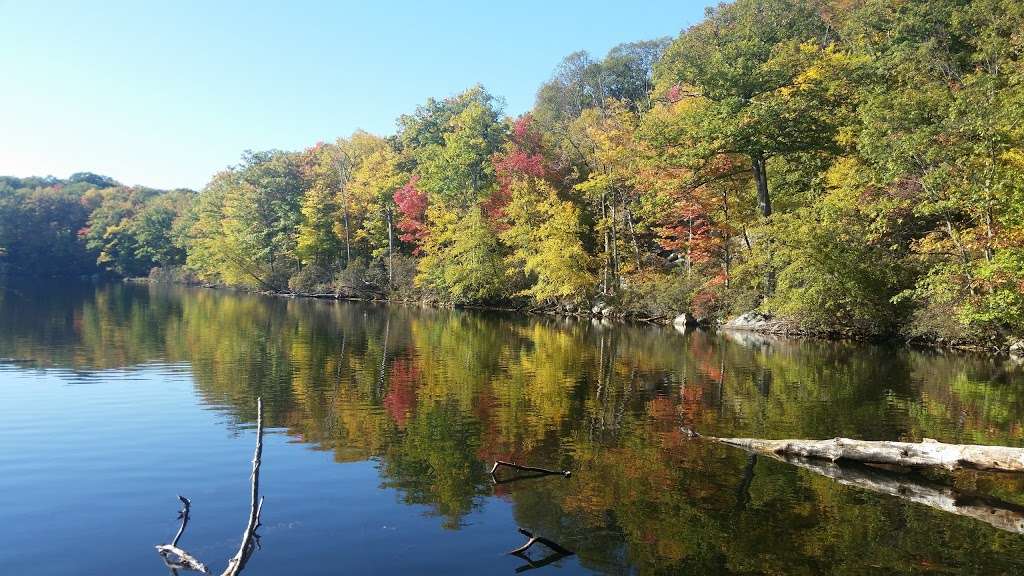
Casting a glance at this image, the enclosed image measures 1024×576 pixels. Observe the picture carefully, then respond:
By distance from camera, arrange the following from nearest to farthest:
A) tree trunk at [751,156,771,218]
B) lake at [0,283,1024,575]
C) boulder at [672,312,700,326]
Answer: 1. lake at [0,283,1024,575]
2. tree trunk at [751,156,771,218]
3. boulder at [672,312,700,326]

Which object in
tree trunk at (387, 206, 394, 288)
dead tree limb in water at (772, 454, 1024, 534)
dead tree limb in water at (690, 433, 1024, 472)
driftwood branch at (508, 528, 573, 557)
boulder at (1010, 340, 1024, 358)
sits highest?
tree trunk at (387, 206, 394, 288)

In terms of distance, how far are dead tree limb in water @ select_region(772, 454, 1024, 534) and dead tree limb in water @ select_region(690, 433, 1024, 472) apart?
6.9 inches

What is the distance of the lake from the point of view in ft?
27.0

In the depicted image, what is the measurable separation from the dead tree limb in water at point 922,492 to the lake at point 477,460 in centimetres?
14

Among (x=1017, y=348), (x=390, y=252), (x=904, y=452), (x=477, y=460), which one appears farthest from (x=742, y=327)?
(x=390, y=252)

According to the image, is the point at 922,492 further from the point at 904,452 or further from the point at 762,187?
the point at 762,187

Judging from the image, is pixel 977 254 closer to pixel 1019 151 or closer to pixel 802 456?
pixel 1019 151

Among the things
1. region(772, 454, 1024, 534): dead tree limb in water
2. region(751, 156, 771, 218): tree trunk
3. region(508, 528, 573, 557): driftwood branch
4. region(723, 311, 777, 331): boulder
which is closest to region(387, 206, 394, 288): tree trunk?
region(723, 311, 777, 331): boulder

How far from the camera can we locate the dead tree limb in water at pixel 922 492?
30.6 feet

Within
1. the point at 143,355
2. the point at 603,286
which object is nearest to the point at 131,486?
A: the point at 143,355

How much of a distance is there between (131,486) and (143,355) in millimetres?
16371

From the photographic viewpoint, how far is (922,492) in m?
10.4

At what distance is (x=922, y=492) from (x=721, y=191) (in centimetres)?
3331

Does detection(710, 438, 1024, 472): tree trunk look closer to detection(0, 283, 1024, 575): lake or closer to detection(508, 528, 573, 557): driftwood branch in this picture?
detection(0, 283, 1024, 575): lake
